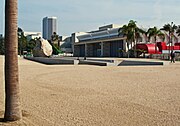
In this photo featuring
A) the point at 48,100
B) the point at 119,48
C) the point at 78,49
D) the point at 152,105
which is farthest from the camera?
the point at 78,49

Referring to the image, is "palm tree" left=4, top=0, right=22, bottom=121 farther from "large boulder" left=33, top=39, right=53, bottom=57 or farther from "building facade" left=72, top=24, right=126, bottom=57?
"building facade" left=72, top=24, right=126, bottom=57

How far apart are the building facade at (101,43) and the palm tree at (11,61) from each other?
6656 centimetres

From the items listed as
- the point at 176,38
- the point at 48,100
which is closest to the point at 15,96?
the point at 48,100

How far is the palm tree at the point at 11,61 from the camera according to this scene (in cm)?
583

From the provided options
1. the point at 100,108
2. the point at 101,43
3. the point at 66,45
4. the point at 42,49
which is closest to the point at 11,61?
the point at 100,108

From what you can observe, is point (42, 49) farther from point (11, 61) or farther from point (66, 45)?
point (66, 45)

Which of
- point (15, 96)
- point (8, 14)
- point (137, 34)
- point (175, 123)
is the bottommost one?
point (175, 123)

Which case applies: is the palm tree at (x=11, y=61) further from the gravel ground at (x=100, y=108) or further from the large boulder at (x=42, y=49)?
the large boulder at (x=42, y=49)

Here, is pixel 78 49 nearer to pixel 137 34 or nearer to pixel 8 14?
pixel 137 34

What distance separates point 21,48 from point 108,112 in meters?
101

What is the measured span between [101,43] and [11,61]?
259 feet

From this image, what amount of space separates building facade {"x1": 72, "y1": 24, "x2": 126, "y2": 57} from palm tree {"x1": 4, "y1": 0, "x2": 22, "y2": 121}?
218 feet

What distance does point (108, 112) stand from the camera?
7188 mm

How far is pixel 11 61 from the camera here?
583 cm
